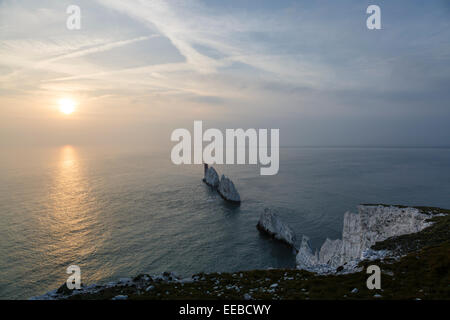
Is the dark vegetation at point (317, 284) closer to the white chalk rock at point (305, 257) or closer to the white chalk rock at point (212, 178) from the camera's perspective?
the white chalk rock at point (305, 257)

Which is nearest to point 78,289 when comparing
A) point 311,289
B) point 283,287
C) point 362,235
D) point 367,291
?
point 283,287

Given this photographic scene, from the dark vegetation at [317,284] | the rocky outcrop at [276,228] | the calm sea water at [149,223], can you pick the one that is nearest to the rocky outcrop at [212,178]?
the calm sea water at [149,223]

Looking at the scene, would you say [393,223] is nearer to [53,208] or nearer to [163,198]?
[163,198]

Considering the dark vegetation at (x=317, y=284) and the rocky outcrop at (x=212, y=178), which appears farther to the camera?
the rocky outcrop at (x=212, y=178)

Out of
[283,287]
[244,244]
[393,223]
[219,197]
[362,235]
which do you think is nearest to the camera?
[283,287]

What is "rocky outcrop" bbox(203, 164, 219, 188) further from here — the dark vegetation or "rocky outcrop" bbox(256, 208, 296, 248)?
the dark vegetation

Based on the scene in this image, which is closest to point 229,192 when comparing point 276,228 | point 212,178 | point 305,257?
point 212,178

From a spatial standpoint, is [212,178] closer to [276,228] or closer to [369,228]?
[276,228]
